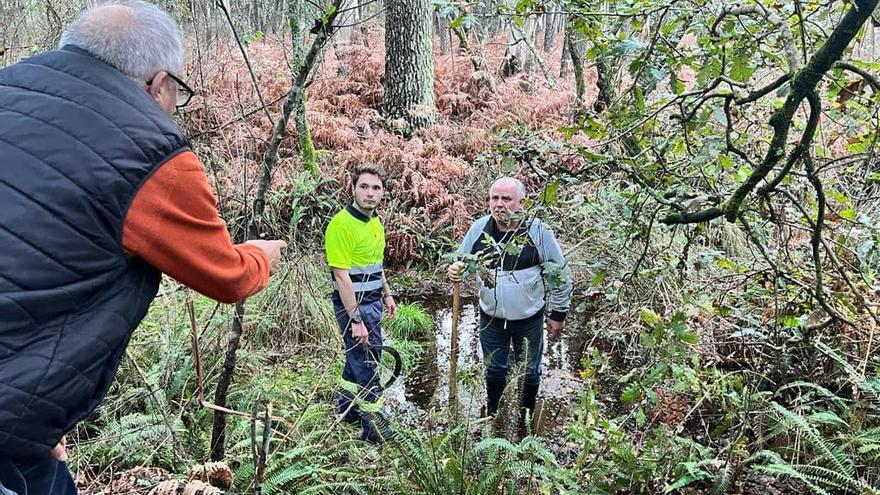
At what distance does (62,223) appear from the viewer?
1527 mm

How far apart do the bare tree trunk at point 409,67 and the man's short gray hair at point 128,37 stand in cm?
953

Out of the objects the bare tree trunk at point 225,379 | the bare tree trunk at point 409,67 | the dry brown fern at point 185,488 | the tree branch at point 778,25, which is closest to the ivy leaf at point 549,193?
the tree branch at point 778,25

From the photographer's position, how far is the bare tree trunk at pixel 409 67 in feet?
36.7

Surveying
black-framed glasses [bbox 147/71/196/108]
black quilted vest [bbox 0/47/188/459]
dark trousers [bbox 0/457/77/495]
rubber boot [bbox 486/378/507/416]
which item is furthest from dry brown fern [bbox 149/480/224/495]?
rubber boot [bbox 486/378/507/416]

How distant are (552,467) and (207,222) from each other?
9.20 feet

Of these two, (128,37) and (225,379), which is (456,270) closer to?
(225,379)

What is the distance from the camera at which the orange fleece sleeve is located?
1.62 meters

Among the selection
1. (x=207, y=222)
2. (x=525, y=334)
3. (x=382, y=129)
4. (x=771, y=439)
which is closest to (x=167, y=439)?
(x=207, y=222)

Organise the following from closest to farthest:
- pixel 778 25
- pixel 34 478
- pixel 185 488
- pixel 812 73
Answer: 1. pixel 812 73
2. pixel 34 478
3. pixel 778 25
4. pixel 185 488

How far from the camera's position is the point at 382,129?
11.1 meters

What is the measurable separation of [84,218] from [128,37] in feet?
1.92

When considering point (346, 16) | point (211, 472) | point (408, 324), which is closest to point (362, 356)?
point (211, 472)

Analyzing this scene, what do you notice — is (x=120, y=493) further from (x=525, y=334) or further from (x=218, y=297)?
(x=525, y=334)

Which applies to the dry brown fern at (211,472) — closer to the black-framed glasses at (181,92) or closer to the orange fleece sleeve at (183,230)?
the orange fleece sleeve at (183,230)
